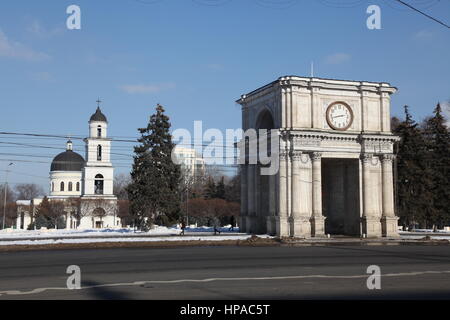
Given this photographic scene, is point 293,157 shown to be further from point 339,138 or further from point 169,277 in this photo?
point 169,277

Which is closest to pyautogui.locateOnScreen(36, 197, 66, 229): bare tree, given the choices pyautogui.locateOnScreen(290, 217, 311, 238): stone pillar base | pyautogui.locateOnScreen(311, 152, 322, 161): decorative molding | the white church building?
the white church building

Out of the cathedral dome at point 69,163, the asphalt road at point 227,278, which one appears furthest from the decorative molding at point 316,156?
the cathedral dome at point 69,163

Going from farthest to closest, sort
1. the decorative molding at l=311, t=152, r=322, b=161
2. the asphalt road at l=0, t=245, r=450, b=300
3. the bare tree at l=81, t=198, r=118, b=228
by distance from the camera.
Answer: the bare tree at l=81, t=198, r=118, b=228 → the decorative molding at l=311, t=152, r=322, b=161 → the asphalt road at l=0, t=245, r=450, b=300

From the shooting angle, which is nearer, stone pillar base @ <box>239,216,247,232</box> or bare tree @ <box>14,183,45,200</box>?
stone pillar base @ <box>239,216,247,232</box>

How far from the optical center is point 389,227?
41.6 m

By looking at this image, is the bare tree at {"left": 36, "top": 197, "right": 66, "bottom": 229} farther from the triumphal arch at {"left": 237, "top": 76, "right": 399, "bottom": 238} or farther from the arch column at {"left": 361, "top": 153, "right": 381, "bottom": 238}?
the arch column at {"left": 361, "top": 153, "right": 381, "bottom": 238}

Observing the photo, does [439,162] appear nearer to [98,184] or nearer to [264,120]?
[264,120]

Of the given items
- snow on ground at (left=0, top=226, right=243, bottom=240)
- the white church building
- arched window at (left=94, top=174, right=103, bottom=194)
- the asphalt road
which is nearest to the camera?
the asphalt road

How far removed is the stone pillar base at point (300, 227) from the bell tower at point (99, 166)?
186 ft

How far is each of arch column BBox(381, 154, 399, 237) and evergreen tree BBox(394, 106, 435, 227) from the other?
1855cm

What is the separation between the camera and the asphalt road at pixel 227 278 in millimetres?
12047

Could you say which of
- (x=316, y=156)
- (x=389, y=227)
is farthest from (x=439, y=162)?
(x=316, y=156)

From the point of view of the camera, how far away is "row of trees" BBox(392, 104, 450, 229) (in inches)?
2346

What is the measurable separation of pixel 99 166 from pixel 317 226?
6051cm
